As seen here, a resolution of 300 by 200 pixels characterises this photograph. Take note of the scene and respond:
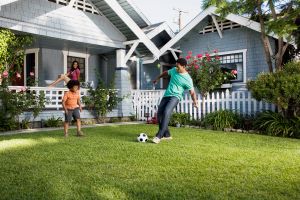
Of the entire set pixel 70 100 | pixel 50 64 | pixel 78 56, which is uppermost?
pixel 78 56

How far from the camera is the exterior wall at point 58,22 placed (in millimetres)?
10156

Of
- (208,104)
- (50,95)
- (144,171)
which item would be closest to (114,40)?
(50,95)

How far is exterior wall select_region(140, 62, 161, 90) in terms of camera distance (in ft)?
54.7

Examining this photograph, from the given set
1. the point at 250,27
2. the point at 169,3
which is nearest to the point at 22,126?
the point at 250,27

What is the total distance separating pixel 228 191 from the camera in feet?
11.3

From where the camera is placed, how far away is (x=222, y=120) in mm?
10195

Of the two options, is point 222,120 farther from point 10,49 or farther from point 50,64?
point 50,64

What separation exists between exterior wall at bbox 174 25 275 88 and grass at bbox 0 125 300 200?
26.7 feet

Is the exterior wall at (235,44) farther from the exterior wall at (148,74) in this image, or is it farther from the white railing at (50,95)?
the white railing at (50,95)

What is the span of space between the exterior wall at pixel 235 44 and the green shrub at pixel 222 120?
4.04m

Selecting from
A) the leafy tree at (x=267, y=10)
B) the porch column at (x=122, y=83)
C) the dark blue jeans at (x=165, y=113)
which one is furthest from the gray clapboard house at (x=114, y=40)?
the dark blue jeans at (x=165, y=113)

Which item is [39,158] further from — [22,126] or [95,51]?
[95,51]

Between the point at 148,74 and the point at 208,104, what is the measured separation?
6.21 meters

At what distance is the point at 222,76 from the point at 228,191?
28.7 ft
